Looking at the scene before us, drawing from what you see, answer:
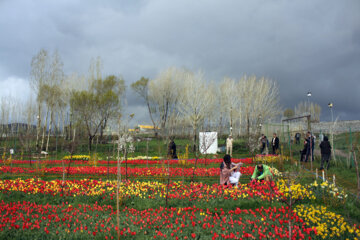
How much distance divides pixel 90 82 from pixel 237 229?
2772 cm

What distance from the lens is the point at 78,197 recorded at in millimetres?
6797

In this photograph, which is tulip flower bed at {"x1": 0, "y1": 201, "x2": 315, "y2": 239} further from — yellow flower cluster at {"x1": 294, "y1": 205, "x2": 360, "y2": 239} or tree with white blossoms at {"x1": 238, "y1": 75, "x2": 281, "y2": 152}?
tree with white blossoms at {"x1": 238, "y1": 75, "x2": 281, "y2": 152}

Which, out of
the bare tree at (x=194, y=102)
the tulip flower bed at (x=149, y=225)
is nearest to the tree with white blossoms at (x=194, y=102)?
the bare tree at (x=194, y=102)

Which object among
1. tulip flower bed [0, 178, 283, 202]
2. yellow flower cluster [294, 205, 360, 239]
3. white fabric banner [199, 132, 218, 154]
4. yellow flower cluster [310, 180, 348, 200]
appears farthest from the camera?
white fabric banner [199, 132, 218, 154]

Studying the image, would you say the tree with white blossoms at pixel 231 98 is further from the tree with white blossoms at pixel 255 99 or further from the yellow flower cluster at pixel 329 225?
the yellow flower cluster at pixel 329 225

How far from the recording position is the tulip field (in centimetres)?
413

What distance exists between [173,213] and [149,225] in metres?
0.77

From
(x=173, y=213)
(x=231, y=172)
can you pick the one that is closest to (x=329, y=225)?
(x=173, y=213)

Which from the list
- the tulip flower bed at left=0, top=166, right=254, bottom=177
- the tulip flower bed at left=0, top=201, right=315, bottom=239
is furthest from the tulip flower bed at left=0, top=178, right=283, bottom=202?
the tulip flower bed at left=0, top=166, right=254, bottom=177

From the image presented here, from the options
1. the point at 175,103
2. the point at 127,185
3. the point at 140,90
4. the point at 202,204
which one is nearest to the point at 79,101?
the point at 140,90

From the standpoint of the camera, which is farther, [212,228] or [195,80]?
[195,80]

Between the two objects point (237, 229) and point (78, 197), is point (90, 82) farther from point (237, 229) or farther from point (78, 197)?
point (237, 229)

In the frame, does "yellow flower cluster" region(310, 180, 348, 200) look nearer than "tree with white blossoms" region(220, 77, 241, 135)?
Yes

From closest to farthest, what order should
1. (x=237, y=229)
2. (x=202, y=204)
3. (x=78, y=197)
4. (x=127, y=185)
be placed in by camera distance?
1. (x=237, y=229)
2. (x=202, y=204)
3. (x=78, y=197)
4. (x=127, y=185)
